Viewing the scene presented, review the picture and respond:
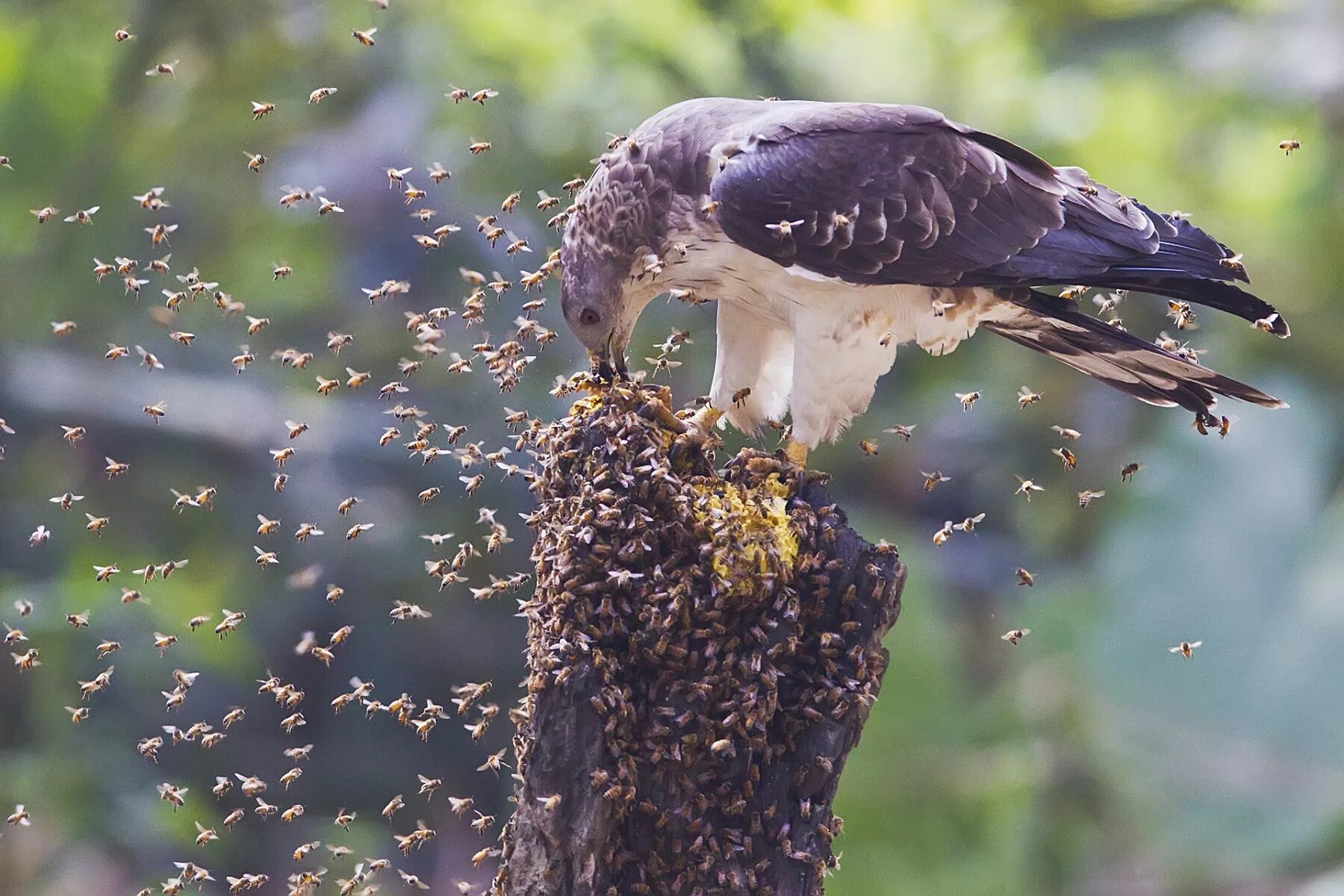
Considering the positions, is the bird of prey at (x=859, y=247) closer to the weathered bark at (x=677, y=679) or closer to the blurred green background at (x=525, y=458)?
the weathered bark at (x=677, y=679)

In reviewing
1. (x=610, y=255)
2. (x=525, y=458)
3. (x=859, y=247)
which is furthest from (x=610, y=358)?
(x=525, y=458)

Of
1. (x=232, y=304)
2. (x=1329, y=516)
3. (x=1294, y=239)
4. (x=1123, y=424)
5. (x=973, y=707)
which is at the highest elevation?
(x=1294, y=239)

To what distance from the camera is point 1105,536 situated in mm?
7141

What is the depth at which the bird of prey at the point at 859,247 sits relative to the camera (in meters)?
2.94

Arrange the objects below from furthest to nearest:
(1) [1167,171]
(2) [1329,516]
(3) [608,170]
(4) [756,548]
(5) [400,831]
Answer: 1. (1) [1167,171]
2. (5) [400,831]
3. (2) [1329,516]
4. (3) [608,170]
5. (4) [756,548]

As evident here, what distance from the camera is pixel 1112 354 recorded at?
318cm

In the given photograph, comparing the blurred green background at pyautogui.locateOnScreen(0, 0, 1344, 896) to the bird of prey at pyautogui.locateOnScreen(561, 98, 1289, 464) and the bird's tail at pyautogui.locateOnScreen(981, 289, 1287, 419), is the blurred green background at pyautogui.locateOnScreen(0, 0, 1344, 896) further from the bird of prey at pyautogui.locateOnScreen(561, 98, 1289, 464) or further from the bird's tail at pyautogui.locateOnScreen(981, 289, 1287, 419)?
the bird's tail at pyautogui.locateOnScreen(981, 289, 1287, 419)

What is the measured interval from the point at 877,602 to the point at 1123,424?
596 centimetres

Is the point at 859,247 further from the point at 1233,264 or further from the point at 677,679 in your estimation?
the point at 677,679

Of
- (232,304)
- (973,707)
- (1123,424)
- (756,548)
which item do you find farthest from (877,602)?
(1123,424)

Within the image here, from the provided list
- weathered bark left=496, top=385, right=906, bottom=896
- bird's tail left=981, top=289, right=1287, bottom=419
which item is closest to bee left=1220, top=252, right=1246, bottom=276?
bird's tail left=981, top=289, right=1287, bottom=419

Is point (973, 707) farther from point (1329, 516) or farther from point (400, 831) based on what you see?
point (400, 831)

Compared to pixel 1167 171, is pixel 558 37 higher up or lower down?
lower down

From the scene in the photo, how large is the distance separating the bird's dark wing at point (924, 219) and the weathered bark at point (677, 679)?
2.16 feet
